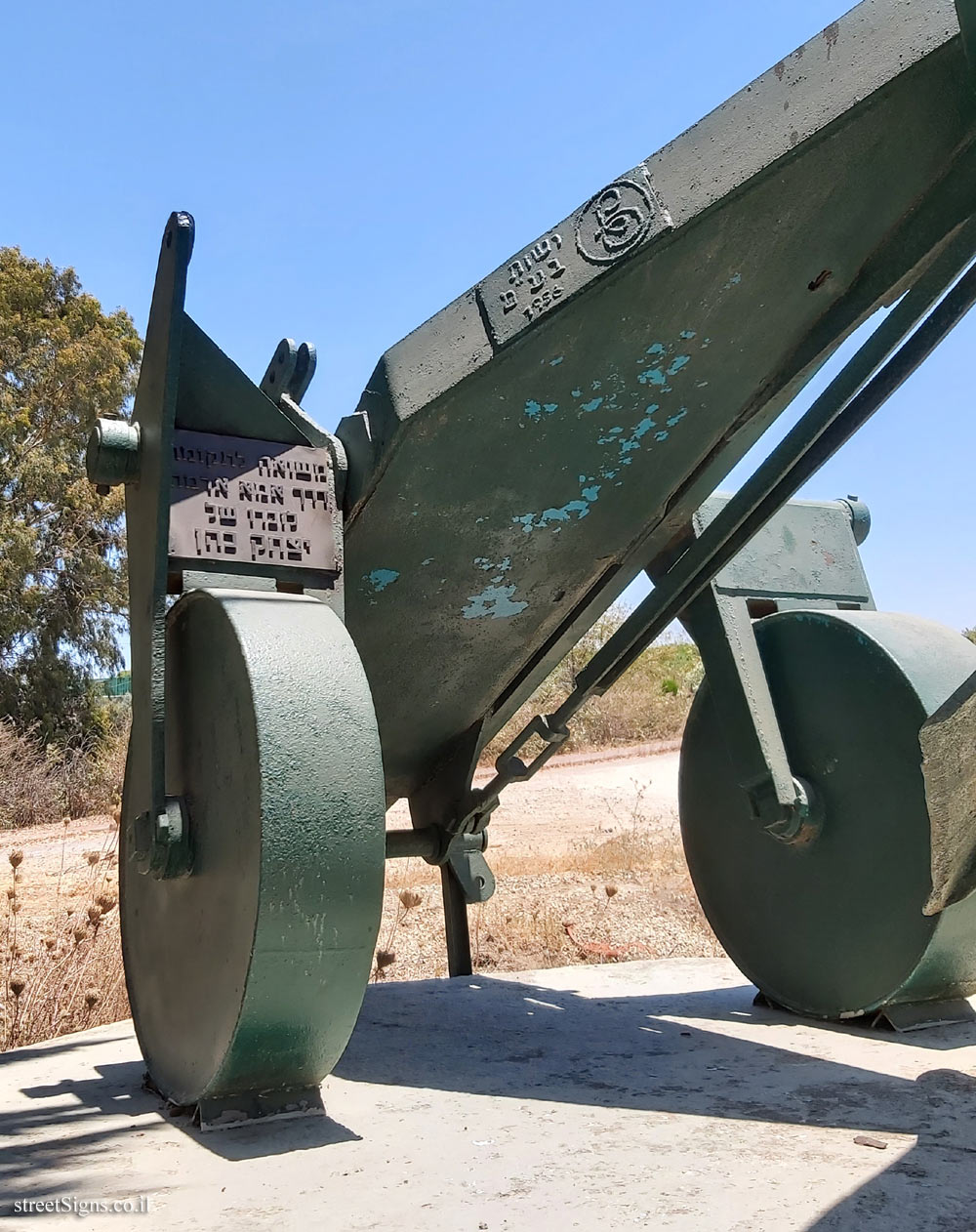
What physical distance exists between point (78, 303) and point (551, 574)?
16.9m

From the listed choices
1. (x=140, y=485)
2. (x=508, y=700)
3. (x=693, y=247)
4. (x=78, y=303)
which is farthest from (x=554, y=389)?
(x=78, y=303)

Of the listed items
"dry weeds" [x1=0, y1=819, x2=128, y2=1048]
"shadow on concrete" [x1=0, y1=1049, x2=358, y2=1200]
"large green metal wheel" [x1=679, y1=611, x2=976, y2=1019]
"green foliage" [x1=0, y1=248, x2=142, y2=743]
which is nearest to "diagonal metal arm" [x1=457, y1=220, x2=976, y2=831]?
"large green metal wheel" [x1=679, y1=611, x2=976, y2=1019]

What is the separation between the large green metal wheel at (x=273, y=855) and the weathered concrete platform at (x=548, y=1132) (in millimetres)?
195

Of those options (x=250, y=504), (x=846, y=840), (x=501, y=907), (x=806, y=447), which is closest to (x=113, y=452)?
(x=250, y=504)

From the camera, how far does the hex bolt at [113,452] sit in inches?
110

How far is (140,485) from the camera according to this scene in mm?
2811

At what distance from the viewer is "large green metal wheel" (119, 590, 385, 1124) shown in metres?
2.27

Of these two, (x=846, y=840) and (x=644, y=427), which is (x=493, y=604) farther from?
(x=846, y=840)

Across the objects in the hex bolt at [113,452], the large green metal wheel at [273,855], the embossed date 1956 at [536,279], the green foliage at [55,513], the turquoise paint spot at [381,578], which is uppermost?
the green foliage at [55,513]

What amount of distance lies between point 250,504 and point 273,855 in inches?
34.6

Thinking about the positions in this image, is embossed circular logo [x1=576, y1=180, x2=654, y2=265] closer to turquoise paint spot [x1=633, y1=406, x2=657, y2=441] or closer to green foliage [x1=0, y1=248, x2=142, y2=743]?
turquoise paint spot [x1=633, y1=406, x2=657, y2=441]

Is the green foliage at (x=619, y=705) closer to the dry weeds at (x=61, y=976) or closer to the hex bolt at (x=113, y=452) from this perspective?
the dry weeds at (x=61, y=976)

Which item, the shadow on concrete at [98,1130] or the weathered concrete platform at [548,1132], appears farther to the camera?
the shadow on concrete at [98,1130]

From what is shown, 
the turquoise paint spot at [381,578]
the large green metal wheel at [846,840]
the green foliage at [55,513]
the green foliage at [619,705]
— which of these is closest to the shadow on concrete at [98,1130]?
the turquoise paint spot at [381,578]
